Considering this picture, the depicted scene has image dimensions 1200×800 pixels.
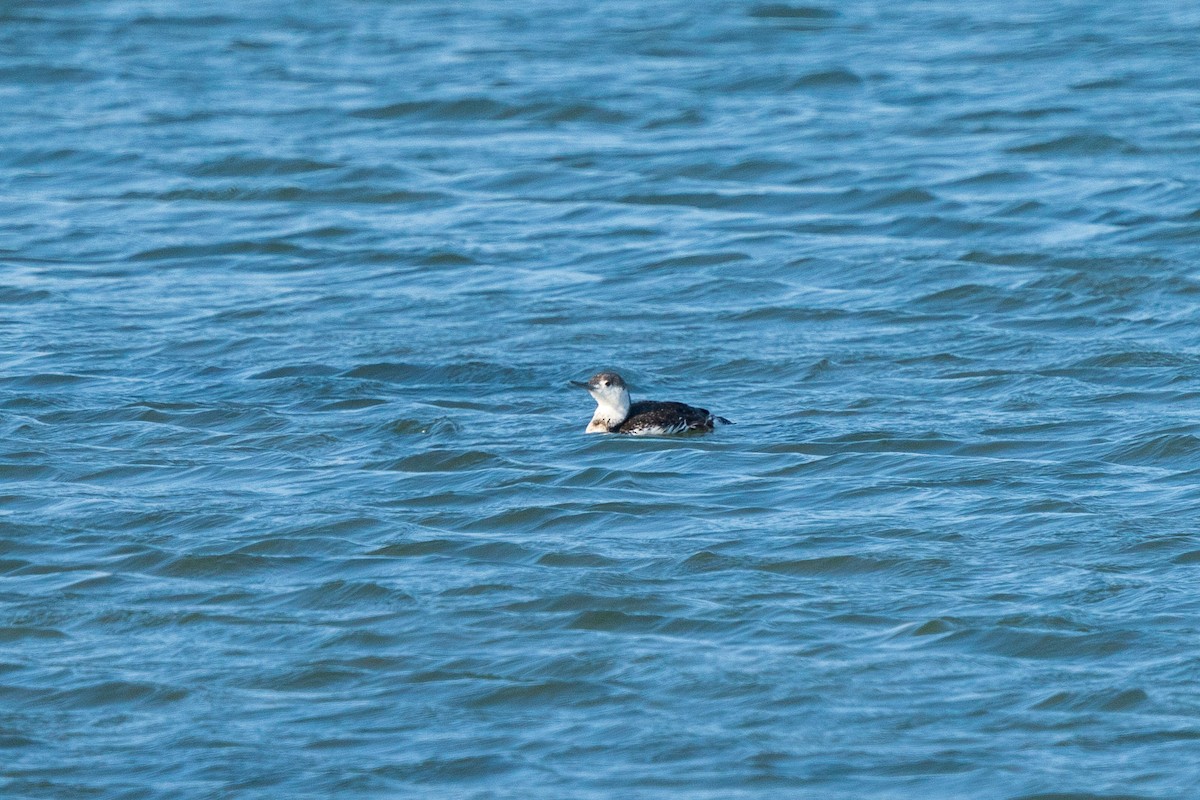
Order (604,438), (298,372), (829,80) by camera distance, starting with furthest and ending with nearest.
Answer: (829,80), (298,372), (604,438)

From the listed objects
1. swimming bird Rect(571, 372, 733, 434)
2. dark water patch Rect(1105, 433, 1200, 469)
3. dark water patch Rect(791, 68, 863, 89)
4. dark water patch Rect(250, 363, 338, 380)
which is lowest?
dark water patch Rect(1105, 433, 1200, 469)

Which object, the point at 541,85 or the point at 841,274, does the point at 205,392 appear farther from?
the point at 541,85

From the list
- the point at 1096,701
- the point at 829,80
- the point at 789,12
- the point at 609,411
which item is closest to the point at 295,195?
the point at 829,80

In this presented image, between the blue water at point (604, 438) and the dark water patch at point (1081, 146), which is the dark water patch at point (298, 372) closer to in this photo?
the blue water at point (604, 438)

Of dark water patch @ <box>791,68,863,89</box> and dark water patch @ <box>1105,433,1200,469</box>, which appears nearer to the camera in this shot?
dark water patch @ <box>1105,433,1200,469</box>

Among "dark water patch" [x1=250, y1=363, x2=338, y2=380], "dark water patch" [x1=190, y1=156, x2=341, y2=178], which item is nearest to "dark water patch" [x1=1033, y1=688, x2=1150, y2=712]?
"dark water patch" [x1=250, y1=363, x2=338, y2=380]

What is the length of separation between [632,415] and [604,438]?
0.21 metres

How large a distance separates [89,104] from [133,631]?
45.2ft

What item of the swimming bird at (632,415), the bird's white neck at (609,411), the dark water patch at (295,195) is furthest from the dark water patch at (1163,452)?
the dark water patch at (295,195)

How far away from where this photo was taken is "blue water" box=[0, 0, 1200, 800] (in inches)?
279

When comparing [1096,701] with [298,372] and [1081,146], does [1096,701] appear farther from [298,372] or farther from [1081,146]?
[1081,146]

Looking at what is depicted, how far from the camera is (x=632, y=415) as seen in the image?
10.9 meters

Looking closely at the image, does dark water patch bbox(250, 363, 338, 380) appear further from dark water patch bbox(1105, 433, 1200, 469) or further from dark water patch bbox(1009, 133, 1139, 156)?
dark water patch bbox(1009, 133, 1139, 156)

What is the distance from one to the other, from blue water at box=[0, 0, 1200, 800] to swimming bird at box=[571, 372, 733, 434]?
0.42ft
